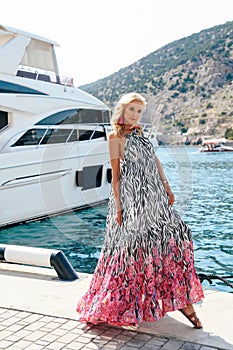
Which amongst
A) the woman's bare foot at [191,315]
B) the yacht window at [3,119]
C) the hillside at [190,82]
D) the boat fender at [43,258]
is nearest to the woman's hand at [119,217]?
the woman's bare foot at [191,315]

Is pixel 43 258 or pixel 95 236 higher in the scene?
pixel 43 258

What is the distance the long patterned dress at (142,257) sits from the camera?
12.1 feet

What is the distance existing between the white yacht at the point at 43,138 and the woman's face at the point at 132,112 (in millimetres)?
8038

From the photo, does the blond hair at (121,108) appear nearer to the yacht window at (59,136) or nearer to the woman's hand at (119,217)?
the woman's hand at (119,217)

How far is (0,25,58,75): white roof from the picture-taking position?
13.0 meters

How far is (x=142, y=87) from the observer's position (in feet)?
400

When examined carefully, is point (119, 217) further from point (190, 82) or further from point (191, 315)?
point (190, 82)

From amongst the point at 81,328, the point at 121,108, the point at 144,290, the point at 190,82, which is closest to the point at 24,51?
the point at 121,108

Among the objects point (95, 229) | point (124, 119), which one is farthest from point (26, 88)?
point (124, 119)

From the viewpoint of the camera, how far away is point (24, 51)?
13.5 metres

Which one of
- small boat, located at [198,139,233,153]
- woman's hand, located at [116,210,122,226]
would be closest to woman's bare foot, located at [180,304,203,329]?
woman's hand, located at [116,210,122,226]

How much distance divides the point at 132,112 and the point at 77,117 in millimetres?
10965

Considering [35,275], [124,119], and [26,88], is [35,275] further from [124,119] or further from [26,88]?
[26,88]

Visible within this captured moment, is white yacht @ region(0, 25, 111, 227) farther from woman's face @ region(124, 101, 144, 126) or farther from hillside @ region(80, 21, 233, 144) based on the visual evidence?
hillside @ region(80, 21, 233, 144)
